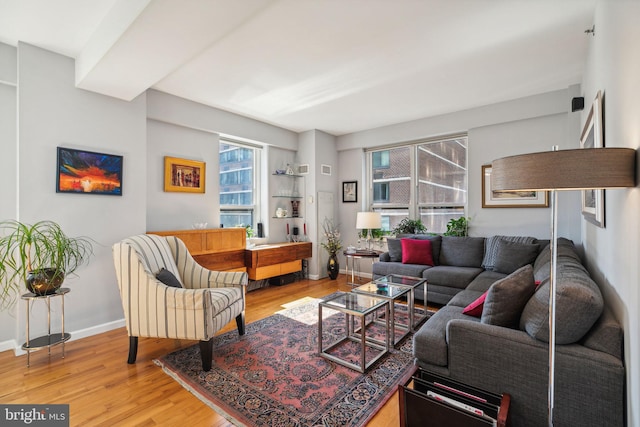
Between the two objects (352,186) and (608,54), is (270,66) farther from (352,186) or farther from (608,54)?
(352,186)

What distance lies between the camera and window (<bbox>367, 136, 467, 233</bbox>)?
472cm

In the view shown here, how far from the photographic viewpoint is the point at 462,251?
160 inches

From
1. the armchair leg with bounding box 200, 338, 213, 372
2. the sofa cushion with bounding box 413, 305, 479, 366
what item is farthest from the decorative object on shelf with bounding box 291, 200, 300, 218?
the sofa cushion with bounding box 413, 305, 479, 366

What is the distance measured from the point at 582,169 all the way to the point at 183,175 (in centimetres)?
412

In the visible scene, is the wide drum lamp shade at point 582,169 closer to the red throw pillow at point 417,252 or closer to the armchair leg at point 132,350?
the armchair leg at point 132,350

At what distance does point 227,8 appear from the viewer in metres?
1.87

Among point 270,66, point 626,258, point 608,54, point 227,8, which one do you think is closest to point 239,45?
point 270,66

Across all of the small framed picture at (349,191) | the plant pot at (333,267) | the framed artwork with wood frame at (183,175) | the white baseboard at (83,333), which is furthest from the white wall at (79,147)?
the small framed picture at (349,191)

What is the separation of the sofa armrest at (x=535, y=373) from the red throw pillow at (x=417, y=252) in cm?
242

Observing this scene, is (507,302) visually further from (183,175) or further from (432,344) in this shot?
(183,175)

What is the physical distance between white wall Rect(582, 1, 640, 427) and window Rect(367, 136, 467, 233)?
274cm

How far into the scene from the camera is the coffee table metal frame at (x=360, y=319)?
7.53ft

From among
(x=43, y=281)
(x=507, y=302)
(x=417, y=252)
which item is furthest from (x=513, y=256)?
(x=43, y=281)

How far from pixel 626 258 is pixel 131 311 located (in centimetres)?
322
